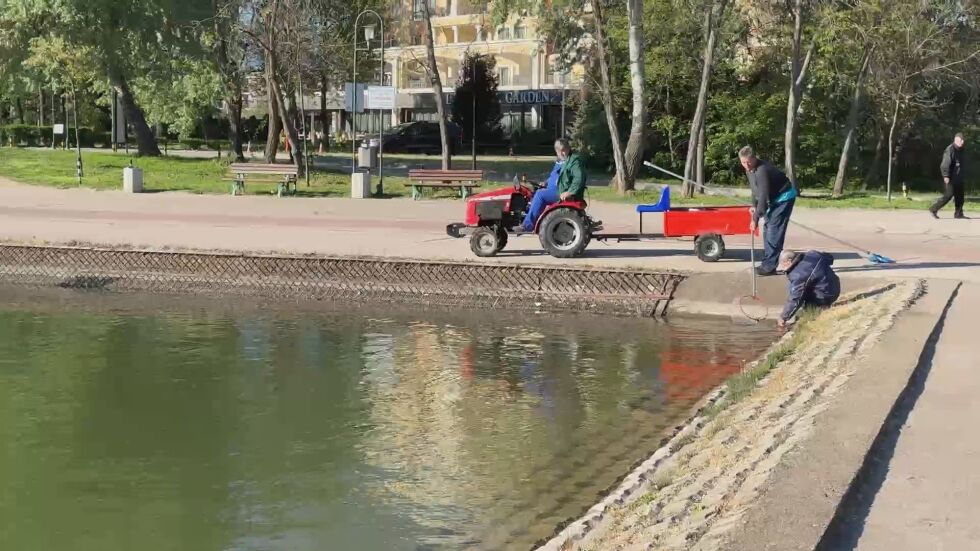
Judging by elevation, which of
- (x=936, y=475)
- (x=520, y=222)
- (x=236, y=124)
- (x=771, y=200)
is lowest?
(x=936, y=475)

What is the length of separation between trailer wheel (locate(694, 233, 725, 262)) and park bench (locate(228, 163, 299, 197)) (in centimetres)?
1514

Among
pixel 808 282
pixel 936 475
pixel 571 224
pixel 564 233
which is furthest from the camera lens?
pixel 564 233

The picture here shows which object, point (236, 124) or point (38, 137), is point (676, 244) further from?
point (38, 137)

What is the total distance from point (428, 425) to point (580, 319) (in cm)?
566

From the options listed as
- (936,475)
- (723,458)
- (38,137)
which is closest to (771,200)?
(723,458)

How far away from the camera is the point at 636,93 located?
29750 millimetres

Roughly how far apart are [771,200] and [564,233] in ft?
10.4

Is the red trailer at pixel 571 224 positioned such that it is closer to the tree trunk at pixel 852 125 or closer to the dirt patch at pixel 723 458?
the dirt patch at pixel 723 458

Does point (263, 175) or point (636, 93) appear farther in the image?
point (263, 175)

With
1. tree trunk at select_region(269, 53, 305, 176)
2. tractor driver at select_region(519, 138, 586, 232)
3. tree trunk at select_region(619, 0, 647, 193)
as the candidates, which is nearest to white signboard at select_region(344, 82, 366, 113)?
tree trunk at select_region(269, 53, 305, 176)

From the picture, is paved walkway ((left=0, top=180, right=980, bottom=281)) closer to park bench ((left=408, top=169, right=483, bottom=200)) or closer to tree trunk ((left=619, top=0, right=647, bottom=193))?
park bench ((left=408, top=169, right=483, bottom=200))

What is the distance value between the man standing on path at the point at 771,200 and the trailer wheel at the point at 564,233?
2667mm

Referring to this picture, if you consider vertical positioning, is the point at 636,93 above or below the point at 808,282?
above

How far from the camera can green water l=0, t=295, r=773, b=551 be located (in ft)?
25.7
